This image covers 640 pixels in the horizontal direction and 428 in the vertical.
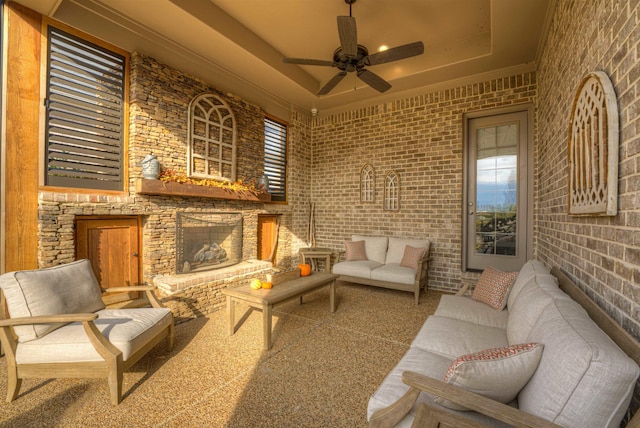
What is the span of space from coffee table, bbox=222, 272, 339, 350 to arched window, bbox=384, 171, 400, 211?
230 cm

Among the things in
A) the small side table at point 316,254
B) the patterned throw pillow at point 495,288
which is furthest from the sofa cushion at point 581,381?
the small side table at point 316,254

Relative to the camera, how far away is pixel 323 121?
612 centimetres

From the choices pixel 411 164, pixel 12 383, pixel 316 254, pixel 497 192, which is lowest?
pixel 12 383

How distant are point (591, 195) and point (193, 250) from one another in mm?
4042

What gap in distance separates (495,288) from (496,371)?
173 centimetres

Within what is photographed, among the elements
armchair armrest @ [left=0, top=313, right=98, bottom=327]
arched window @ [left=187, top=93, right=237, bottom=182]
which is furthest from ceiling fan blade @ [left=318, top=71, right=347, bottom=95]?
armchair armrest @ [left=0, top=313, right=98, bottom=327]

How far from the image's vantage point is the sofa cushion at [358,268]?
4.38 meters

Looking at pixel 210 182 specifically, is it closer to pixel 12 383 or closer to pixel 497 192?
pixel 12 383

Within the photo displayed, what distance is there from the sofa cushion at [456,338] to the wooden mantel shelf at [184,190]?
3.07 m

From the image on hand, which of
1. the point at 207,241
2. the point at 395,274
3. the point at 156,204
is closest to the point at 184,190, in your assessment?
the point at 156,204

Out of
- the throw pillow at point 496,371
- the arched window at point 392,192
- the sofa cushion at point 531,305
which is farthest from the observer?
the arched window at point 392,192

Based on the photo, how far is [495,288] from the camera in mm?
2639

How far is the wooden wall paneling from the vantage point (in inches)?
99.2

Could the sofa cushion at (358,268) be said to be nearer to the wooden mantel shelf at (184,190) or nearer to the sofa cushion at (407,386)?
the wooden mantel shelf at (184,190)
